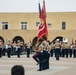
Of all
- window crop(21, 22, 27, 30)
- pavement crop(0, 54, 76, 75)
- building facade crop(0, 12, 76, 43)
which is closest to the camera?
pavement crop(0, 54, 76, 75)

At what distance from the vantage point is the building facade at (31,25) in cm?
5744

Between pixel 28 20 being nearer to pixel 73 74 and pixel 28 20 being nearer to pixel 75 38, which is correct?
pixel 75 38

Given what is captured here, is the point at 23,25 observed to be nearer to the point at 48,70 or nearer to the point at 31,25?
the point at 31,25

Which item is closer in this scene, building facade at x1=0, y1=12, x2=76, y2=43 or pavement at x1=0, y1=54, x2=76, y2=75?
pavement at x1=0, y1=54, x2=76, y2=75

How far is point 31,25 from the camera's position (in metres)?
60.3

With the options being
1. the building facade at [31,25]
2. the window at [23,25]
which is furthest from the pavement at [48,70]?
the window at [23,25]

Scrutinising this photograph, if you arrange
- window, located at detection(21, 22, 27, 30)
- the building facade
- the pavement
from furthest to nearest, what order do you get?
window, located at detection(21, 22, 27, 30) → the building facade → the pavement

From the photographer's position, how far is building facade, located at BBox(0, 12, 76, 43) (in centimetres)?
5744

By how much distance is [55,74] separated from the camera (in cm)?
1625

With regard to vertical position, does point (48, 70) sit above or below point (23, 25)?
below

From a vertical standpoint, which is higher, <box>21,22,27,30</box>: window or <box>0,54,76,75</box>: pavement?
<box>21,22,27,30</box>: window

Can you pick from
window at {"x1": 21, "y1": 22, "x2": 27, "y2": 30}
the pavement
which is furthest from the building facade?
the pavement

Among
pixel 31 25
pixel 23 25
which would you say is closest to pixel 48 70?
pixel 31 25

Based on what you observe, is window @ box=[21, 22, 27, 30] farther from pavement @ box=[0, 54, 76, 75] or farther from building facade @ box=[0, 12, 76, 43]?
pavement @ box=[0, 54, 76, 75]
